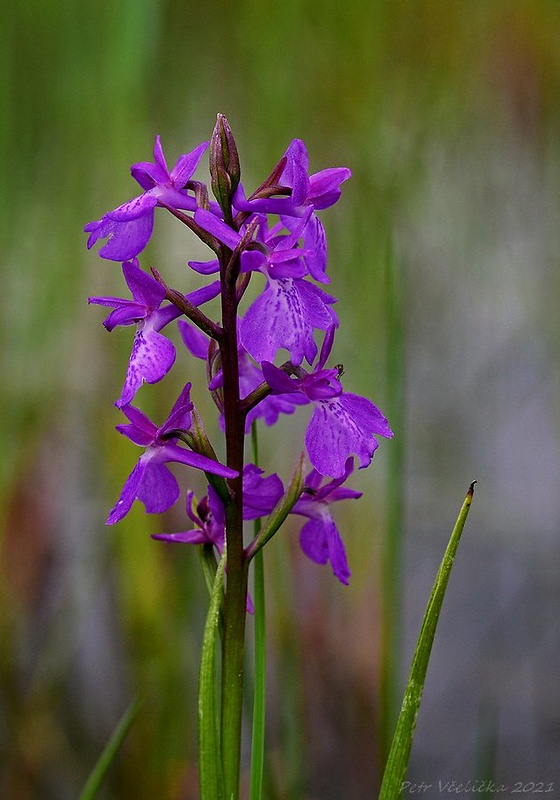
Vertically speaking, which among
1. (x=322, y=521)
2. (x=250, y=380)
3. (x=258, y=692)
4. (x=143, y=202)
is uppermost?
(x=143, y=202)

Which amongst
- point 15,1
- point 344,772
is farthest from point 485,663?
point 15,1

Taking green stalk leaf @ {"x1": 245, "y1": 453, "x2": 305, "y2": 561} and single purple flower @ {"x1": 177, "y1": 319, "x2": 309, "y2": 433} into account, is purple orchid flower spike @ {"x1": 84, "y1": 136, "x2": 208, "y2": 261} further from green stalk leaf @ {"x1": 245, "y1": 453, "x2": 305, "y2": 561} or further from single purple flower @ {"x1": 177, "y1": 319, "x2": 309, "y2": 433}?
green stalk leaf @ {"x1": 245, "y1": 453, "x2": 305, "y2": 561}

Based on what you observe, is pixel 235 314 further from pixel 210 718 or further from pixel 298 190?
pixel 210 718

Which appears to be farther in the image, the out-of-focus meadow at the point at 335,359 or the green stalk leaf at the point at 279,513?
the out-of-focus meadow at the point at 335,359

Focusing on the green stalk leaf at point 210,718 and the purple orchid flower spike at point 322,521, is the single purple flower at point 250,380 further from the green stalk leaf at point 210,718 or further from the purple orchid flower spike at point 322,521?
the green stalk leaf at point 210,718

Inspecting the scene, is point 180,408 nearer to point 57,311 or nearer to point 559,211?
point 57,311

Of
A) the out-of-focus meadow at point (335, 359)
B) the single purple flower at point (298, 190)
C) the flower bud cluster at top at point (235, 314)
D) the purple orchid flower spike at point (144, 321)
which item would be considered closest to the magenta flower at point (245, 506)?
the flower bud cluster at top at point (235, 314)

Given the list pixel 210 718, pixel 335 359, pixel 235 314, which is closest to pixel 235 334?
pixel 235 314
